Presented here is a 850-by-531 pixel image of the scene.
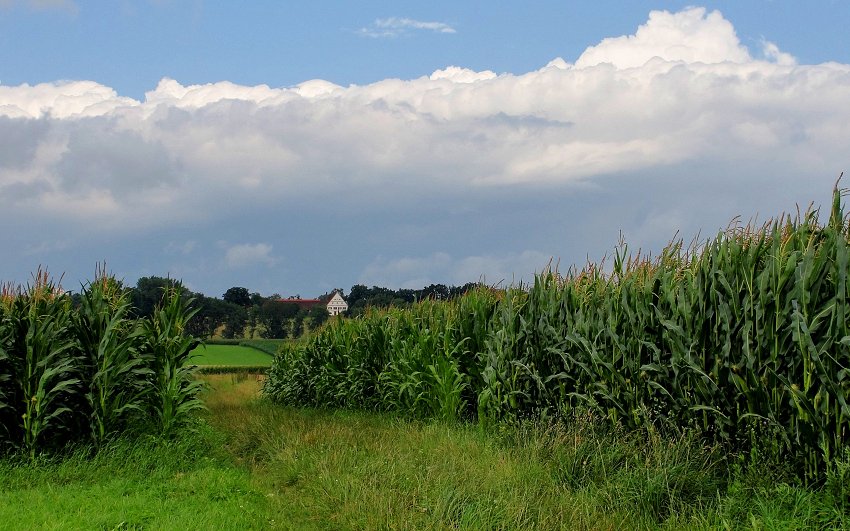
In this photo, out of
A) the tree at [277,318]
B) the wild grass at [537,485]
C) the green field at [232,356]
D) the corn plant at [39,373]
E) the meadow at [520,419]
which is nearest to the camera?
the wild grass at [537,485]

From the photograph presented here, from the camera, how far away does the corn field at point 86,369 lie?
10859 millimetres

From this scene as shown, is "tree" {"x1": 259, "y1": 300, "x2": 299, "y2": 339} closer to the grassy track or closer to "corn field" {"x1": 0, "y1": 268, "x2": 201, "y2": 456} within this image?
"corn field" {"x1": 0, "y1": 268, "x2": 201, "y2": 456}

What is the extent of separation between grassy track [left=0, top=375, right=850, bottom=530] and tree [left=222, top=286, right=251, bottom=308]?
64.6 m

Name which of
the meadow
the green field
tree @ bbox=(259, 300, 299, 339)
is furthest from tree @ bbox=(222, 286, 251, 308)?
the meadow

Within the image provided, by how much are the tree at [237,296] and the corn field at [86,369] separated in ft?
208

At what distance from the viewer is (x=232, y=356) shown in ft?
167

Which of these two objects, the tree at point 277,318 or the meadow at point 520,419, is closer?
the meadow at point 520,419

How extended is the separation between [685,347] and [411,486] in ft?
11.5

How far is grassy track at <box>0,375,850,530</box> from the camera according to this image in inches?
272

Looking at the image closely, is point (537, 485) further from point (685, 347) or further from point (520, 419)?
point (520, 419)

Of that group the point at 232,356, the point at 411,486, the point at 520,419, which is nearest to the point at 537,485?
the point at 411,486

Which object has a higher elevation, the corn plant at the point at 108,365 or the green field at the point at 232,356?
the corn plant at the point at 108,365

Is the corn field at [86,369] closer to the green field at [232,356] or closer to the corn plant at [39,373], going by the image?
the corn plant at [39,373]

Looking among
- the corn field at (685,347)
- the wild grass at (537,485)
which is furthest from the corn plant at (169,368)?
the corn field at (685,347)
